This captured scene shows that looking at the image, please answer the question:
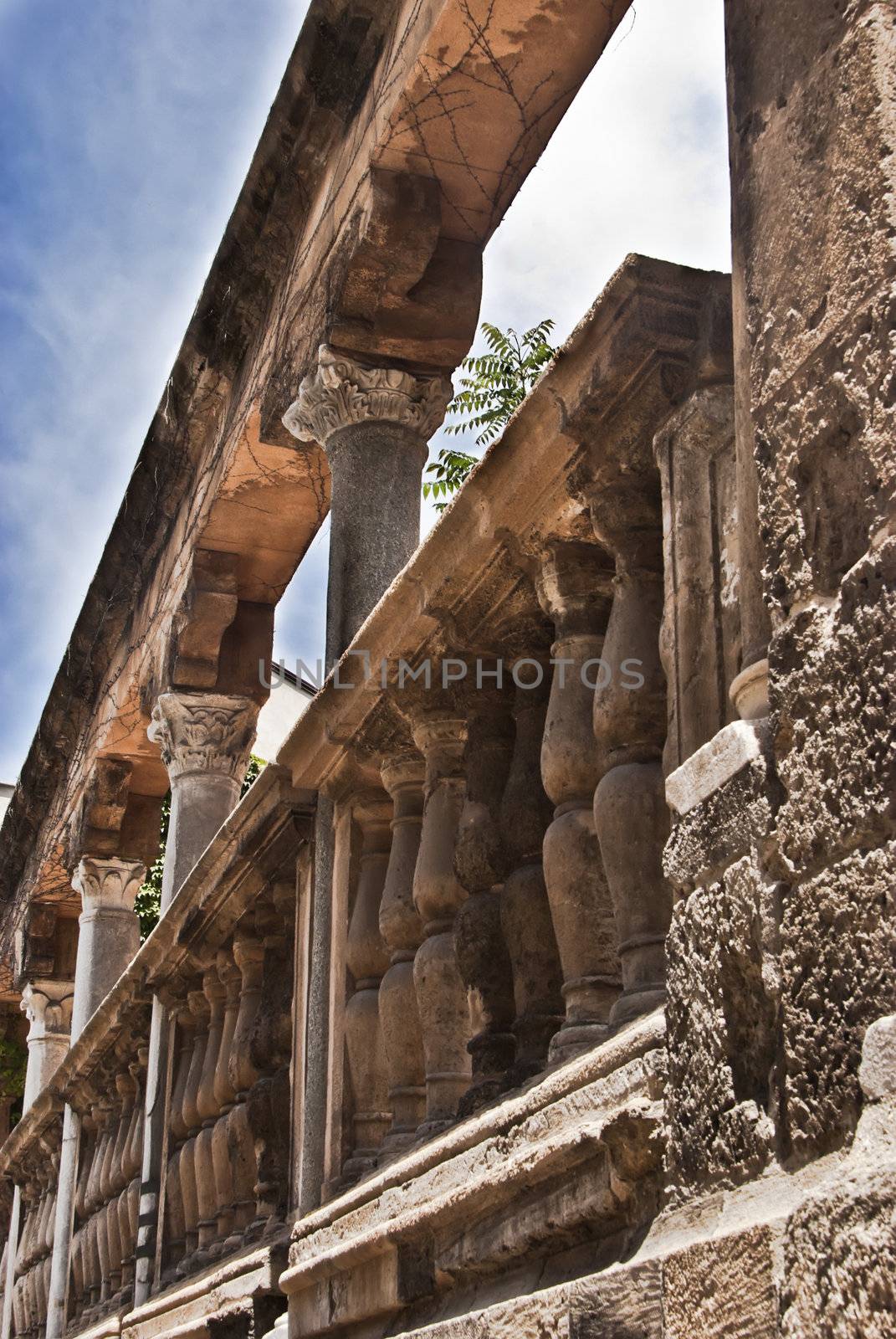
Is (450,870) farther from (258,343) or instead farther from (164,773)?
(164,773)

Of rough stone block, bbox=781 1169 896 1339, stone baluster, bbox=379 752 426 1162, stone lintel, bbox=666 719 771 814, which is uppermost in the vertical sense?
stone baluster, bbox=379 752 426 1162

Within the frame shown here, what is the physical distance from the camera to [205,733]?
378 inches

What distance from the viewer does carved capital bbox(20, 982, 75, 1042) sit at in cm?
1344

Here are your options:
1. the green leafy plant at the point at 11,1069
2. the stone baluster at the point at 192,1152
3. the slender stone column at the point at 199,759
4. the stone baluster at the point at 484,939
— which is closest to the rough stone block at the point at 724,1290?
the stone baluster at the point at 484,939

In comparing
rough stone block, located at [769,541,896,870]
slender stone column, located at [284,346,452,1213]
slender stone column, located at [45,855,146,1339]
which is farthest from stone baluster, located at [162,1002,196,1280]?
slender stone column, located at [45,855,146,1339]

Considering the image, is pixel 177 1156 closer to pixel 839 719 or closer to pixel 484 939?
pixel 484 939

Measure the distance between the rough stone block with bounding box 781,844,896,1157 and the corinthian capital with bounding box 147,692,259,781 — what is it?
7712 millimetres

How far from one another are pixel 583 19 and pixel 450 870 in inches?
143

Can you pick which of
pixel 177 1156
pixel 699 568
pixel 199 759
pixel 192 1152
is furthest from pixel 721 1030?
pixel 199 759

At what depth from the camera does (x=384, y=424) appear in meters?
6.73

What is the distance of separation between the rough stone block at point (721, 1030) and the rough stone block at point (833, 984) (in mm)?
68

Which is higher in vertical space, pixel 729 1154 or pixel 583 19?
pixel 583 19

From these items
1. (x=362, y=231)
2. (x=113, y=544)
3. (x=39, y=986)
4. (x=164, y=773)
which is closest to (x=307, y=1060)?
(x=362, y=231)

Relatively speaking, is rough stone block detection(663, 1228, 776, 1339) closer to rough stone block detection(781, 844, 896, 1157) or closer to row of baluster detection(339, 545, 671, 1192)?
rough stone block detection(781, 844, 896, 1157)
